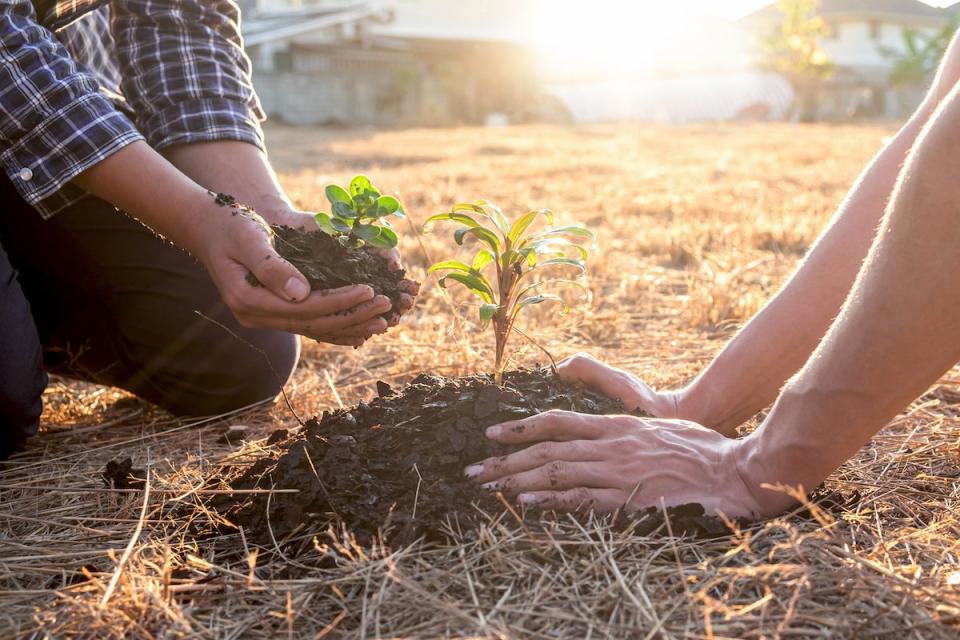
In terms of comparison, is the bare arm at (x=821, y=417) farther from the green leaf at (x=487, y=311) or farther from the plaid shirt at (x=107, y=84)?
the plaid shirt at (x=107, y=84)

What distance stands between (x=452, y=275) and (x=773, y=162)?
9081 mm

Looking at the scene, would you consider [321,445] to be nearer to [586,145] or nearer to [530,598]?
[530,598]

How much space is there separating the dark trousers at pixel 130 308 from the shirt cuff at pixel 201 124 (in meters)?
0.27

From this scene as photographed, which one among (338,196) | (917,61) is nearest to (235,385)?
(338,196)

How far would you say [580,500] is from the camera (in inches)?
58.3

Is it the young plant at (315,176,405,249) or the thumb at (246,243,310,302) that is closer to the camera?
the thumb at (246,243,310,302)

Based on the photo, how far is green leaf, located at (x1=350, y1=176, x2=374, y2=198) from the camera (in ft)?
5.80

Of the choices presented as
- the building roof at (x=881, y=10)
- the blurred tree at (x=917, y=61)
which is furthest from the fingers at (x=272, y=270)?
the building roof at (x=881, y=10)

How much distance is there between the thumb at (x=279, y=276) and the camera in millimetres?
1668

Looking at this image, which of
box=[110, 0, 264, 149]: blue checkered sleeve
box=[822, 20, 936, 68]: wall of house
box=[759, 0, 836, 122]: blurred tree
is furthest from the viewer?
box=[822, 20, 936, 68]: wall of house

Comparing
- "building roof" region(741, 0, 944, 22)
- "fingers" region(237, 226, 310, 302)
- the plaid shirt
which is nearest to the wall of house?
"building roof" region(741, 0, 944, 22)

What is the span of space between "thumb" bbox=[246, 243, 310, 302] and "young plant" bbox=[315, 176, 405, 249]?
0.16 meters

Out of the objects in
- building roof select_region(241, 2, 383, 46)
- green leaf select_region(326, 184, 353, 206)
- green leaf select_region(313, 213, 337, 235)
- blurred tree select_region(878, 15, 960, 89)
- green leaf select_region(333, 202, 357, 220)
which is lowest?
blurred tree select_region(878, 15, 960, 89)

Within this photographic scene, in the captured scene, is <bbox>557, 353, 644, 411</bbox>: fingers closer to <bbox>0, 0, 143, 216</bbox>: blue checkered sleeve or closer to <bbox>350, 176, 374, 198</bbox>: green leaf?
<bbox>350, 176, 374, 198</bbox>: green leaf
